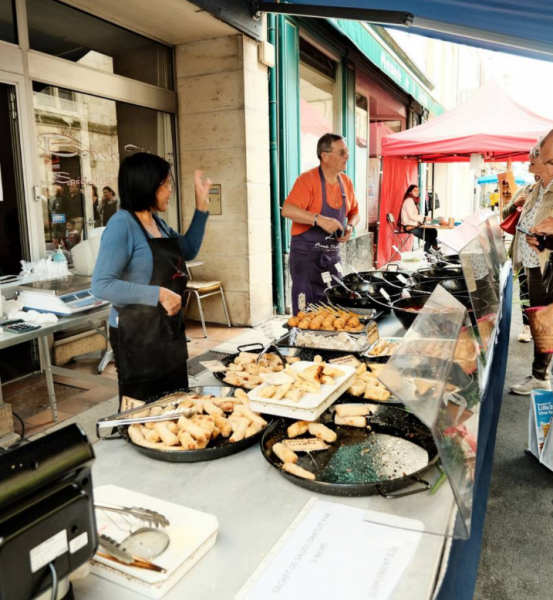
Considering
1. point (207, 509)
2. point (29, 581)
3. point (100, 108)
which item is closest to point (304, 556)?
point (207, 509)

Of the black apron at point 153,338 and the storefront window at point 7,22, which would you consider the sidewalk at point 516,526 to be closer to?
the black apron at point 153,338

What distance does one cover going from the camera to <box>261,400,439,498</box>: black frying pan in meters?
1.35

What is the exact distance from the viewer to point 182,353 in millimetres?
2826

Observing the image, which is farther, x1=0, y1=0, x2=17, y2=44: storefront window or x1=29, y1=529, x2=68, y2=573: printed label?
x1=0, y1=0, x2=17, y2=44: storefront window

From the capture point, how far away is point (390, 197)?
13.6 metres

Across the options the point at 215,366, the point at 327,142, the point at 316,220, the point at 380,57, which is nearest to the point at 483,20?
the point at 327,142

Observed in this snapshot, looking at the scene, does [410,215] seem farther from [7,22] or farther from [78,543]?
[78,543]

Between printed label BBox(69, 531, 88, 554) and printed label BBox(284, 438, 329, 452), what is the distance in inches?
28.6

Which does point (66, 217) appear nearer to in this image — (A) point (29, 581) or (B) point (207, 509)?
(B) point (207, 509)

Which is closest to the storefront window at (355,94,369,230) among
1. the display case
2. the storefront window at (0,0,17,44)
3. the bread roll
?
the storefront window at (0,0,17,44)

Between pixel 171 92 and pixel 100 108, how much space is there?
50.7 inches

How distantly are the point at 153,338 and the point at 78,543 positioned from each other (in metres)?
1.82

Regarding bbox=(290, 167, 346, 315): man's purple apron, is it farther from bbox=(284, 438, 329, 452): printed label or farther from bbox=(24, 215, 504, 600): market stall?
bbox=(284, 438, 329, 452): printed label

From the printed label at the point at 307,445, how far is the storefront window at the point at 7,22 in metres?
4.51
